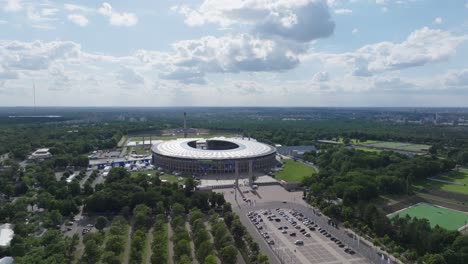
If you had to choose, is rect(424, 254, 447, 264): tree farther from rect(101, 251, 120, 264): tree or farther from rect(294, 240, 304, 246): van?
rect(101, 251, 120, 264): tree

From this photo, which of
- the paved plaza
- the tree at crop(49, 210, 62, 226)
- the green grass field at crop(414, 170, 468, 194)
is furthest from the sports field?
the tree at crop(49, 210, 62, 226)

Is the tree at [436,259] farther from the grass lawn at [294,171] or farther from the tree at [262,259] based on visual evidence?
the grass lawn at [294,171]

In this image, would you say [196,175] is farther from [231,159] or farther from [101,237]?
[101,237]

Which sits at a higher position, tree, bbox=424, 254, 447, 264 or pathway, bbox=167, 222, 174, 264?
tree, bbox=424, 254, 447, 264

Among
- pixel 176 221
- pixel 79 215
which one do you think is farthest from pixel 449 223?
pixel 79 215

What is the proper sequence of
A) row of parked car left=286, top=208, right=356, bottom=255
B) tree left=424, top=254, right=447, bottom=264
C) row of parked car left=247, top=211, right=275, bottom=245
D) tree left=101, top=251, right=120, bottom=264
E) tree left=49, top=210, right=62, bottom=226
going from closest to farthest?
tree left=101, top=251, right=120, bottom=264 → tree left=424, top=254, right=447, bottom=264 → row of parked car left=286, top=208, right=356, bottom=255 → row of parked car left=247, top=211, right=275, bottom=245 → tree left=49, top=210, right=62, bottom=226

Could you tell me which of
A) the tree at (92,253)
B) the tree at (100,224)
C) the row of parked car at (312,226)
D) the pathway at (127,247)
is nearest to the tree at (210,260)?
the pathway at (127,247)

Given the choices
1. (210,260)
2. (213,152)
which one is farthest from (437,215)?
(213,152)

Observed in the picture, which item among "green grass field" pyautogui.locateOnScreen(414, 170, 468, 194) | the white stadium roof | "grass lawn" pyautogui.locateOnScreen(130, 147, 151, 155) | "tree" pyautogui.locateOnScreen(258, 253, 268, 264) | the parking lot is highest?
the white stadium roof

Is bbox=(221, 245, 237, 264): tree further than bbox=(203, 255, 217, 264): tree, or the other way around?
bbox=(221, 245, 237, 264): tree
